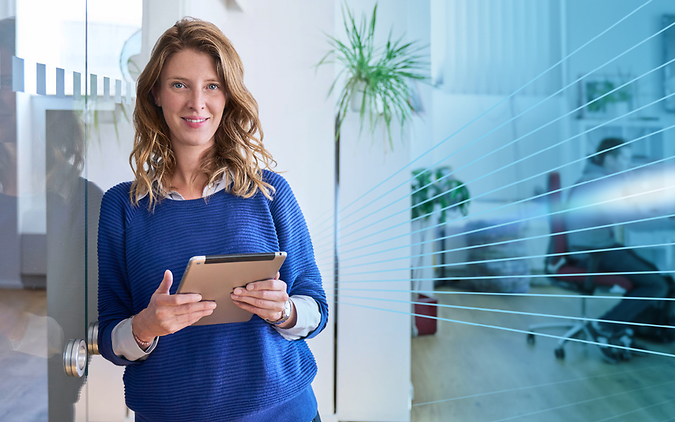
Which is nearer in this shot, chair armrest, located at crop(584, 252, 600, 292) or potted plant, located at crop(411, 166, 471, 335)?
chair armrest, located at crop(584, 252, 600, 292)

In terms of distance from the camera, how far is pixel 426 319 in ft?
8.56

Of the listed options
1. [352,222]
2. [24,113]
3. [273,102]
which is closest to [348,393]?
[352,222]

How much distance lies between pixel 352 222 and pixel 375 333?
62 centimetres

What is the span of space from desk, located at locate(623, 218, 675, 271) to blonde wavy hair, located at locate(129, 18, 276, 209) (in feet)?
6.46

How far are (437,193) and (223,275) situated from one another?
1919 millimetres

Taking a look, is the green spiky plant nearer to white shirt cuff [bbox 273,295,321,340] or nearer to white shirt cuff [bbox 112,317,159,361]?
white shirt cuff [bbox 273,295,321,340]

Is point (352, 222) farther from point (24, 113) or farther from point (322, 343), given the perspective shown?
point (24, 113)

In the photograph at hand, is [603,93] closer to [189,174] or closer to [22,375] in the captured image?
[189,174]

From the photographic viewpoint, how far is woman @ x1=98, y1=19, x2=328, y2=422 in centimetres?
99

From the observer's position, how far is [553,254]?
96.5 inches

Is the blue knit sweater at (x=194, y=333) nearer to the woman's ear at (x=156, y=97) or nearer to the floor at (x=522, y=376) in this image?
the woman's ear at (x=156, y=97)

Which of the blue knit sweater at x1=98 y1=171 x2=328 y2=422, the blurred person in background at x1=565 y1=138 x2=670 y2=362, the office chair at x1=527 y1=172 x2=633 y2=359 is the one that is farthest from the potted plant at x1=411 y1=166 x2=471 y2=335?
the blue knit sweater at x1=98 y1=171 x2=328 y2=422

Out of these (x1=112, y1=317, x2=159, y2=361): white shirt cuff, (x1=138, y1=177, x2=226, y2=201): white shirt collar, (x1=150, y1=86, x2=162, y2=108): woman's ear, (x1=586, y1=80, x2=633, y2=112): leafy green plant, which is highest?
(x1=586, y1=80, x2=633, y2=112): leafy green plant

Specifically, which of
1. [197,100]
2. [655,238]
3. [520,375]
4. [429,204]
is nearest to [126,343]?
[197,100]
